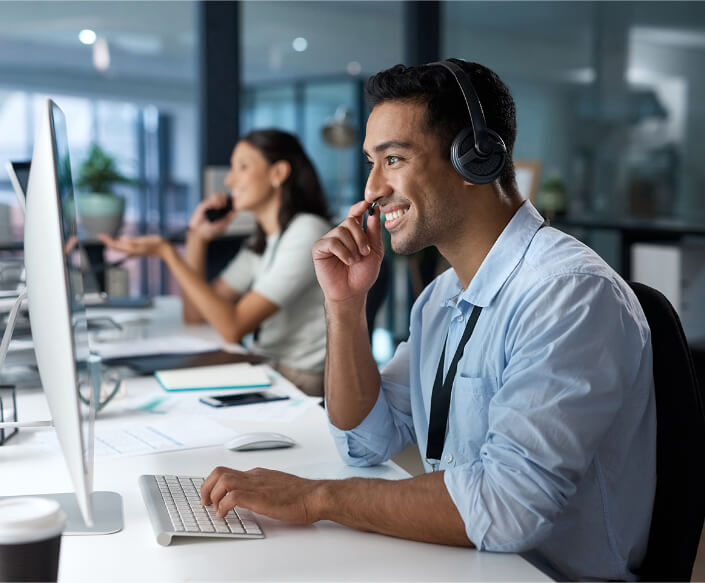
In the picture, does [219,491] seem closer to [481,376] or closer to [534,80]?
[481,376]

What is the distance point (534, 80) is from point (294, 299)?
11.7ft

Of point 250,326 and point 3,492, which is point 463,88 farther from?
point 250,326

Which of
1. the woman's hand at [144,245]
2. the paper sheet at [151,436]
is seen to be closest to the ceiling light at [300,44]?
the woman's hand at [144,245]

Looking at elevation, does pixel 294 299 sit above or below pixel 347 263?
below

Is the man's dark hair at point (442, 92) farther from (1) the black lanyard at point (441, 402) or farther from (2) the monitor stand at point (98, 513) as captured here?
(2) the monitor stand at point (98, 513)

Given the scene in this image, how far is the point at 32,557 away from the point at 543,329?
65 cm

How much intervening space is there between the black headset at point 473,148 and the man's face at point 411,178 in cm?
4

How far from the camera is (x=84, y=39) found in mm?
7625

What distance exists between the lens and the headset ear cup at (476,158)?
123 cm

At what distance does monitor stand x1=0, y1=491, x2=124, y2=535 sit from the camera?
107 centimetres

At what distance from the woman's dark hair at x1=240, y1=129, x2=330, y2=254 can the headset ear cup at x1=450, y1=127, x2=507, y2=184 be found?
1.57 metres

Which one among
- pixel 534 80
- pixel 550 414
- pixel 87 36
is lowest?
pixel 550 414

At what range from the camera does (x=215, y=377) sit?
1992mm

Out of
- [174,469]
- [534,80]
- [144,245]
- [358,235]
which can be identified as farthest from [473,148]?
[534,80]
